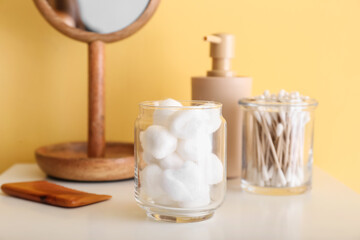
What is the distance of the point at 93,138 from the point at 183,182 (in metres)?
0.29

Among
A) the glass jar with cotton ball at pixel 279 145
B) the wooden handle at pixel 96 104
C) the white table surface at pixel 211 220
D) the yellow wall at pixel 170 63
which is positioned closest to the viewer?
the white table surface at pixel 211 220

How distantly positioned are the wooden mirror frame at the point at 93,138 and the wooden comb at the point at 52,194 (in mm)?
47

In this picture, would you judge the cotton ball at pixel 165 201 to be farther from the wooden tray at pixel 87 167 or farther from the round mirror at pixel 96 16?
the round mirror at pixel 96 16

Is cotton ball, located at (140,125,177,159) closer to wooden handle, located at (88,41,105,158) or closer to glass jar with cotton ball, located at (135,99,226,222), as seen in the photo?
glass jar with cotton ball, located at (135,99,226,222)

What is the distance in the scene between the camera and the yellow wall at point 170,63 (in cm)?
83

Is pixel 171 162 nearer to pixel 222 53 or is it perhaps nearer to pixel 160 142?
pixel 160 142

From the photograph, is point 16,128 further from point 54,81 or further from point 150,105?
point 150,105

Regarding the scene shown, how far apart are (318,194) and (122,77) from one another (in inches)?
16.0

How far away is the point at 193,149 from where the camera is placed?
479 millimetres

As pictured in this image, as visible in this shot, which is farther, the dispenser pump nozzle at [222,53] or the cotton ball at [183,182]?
the dispenser pump nozzle at [222,53]

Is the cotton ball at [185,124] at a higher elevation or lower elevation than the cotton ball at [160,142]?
higher

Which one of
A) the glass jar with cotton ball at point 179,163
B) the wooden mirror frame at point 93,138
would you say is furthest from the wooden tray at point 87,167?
the glass jar with cotton ball at point 179,163

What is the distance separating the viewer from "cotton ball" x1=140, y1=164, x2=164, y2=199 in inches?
19.0

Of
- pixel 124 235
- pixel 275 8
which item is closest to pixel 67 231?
pixel 124 235
